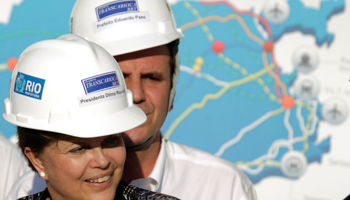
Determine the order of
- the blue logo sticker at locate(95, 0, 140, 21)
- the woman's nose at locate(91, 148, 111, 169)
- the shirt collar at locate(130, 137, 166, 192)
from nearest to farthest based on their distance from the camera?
the woman's nose at locate(91, 148, 111, 169) < the blue logo sticker at locate(95, 0, 140, 21) < the shirt collar at locate(130, 137, 166, 192)

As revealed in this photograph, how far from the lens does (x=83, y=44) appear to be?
1.38 metres

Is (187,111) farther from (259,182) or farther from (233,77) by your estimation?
(259,182)

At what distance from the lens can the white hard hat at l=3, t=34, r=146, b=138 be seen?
4.32ft

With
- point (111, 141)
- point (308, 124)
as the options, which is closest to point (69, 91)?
point (111, 141)

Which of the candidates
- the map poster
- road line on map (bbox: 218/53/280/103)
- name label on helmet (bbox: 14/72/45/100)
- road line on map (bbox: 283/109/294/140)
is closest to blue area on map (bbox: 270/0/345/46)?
the map poster

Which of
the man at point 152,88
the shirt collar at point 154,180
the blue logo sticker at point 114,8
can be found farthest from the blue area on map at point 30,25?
the shirt collar at point 154,180

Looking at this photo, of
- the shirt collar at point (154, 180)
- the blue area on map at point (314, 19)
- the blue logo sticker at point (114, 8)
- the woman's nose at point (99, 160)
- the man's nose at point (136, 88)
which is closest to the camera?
the woman's nose at point (99, 160)

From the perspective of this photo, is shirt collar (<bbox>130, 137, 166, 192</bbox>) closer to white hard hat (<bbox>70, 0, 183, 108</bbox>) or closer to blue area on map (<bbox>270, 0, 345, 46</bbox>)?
white hard hat (<bbox>70, 0, 183, 108</bbox>)

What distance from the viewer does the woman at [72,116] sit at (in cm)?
131

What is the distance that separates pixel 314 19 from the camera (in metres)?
3.22

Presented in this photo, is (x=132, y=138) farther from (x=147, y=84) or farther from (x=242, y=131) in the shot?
(x=242, y=131)

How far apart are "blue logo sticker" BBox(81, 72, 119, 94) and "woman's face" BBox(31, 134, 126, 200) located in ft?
0.48

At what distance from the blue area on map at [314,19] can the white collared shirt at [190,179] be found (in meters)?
1.66

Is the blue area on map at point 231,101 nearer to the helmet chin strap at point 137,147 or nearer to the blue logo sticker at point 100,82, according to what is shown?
the helmet chin strap at point 137,147
